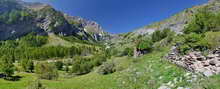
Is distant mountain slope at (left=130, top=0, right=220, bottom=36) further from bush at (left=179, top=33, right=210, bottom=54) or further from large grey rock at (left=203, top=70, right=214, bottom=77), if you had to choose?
large grey rock at (left=203, top=70, right=214, bottom=77)

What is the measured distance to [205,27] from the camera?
46469mm

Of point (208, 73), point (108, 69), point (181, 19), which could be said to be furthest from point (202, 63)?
point (181, 19)

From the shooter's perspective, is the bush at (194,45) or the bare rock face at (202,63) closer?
the bare rock face at (202,63)

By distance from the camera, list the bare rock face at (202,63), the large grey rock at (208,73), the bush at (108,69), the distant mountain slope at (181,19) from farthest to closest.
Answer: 1. the distant mountain slope at (181,19)
2. the bush at (108,69)
3. the bare rock face at (202,63)
4. the large grey rock at (208,73)

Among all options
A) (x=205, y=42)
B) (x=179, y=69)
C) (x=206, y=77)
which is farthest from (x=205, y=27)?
(x=206, y=77)

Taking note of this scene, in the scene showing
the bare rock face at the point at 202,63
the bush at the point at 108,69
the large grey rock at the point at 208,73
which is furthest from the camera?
the bush at the point at 108,69

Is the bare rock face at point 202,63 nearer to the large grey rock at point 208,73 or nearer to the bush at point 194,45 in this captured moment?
the large grey rock at point 208,73

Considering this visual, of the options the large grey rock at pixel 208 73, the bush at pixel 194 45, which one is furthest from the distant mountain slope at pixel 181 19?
the large grey rock at pixel 208 73

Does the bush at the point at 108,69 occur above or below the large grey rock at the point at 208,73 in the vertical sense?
below

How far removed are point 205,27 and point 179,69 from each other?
2848cm

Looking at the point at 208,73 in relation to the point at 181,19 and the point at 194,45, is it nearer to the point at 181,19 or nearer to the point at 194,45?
the point at 194,45

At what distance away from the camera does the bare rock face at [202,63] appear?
62.0ft

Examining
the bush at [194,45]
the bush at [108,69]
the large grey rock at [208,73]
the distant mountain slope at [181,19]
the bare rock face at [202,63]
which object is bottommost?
the bush at [108,69]

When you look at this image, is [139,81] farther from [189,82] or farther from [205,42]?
[205,42]
